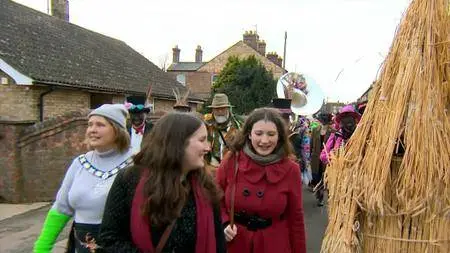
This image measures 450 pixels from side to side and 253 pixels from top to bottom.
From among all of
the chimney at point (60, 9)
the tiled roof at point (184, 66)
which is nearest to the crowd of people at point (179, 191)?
the chimney at point (60, 9)

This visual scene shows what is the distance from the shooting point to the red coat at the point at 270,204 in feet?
10.1

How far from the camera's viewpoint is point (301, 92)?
14.4 metres

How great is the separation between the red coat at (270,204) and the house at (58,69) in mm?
9964

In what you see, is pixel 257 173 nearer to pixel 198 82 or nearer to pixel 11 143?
pixel 11 143

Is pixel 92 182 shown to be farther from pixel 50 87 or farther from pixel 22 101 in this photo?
pixel 50 87

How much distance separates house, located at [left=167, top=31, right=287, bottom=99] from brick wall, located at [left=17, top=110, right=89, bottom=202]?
29.7 m

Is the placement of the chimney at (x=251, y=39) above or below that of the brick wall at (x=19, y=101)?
above

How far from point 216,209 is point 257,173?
938 mm

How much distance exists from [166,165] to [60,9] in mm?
23098

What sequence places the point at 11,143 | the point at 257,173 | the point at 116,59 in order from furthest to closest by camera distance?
the point at 116,59, the point at 11,143, the point at 257,173

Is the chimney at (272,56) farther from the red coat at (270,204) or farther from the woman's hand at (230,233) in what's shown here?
the woman's hand at (230,233)

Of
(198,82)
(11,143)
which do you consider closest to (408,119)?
(11,143)

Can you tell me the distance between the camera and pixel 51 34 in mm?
18750

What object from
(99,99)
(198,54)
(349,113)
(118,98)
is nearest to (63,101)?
(99,99)
